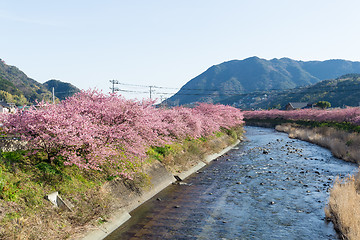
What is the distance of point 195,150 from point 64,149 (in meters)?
17.9

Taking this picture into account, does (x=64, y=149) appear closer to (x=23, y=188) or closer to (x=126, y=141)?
(x=23, y=188)

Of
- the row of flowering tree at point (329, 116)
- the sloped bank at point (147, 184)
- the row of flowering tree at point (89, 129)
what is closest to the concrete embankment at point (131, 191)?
the sloped bank at point (147, 184)

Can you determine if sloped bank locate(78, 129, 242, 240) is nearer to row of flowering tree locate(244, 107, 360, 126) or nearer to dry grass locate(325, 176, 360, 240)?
dry grass locate(325, 176, 360, 240)

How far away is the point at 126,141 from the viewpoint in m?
16.0

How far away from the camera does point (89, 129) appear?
41.2 ft

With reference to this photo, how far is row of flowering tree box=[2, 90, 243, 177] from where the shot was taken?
12.0 m

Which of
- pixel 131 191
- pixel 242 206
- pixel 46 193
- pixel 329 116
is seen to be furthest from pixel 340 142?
pixel 46 193

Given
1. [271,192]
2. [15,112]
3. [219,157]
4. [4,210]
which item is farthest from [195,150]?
[4,210]

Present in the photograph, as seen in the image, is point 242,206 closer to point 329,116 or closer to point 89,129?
point 89,129

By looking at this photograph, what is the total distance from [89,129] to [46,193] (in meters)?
3.24

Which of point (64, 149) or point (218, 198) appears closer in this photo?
point (64, 149)

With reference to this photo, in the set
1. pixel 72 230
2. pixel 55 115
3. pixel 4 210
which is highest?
pixel 55 115

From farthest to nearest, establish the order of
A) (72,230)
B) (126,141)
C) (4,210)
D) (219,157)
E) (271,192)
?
(219,157) < (271,192) < (126,141) < (72,230) < (4,210)

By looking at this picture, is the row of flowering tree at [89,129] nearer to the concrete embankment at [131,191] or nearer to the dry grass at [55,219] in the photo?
the concrete embankment at [131,191]
